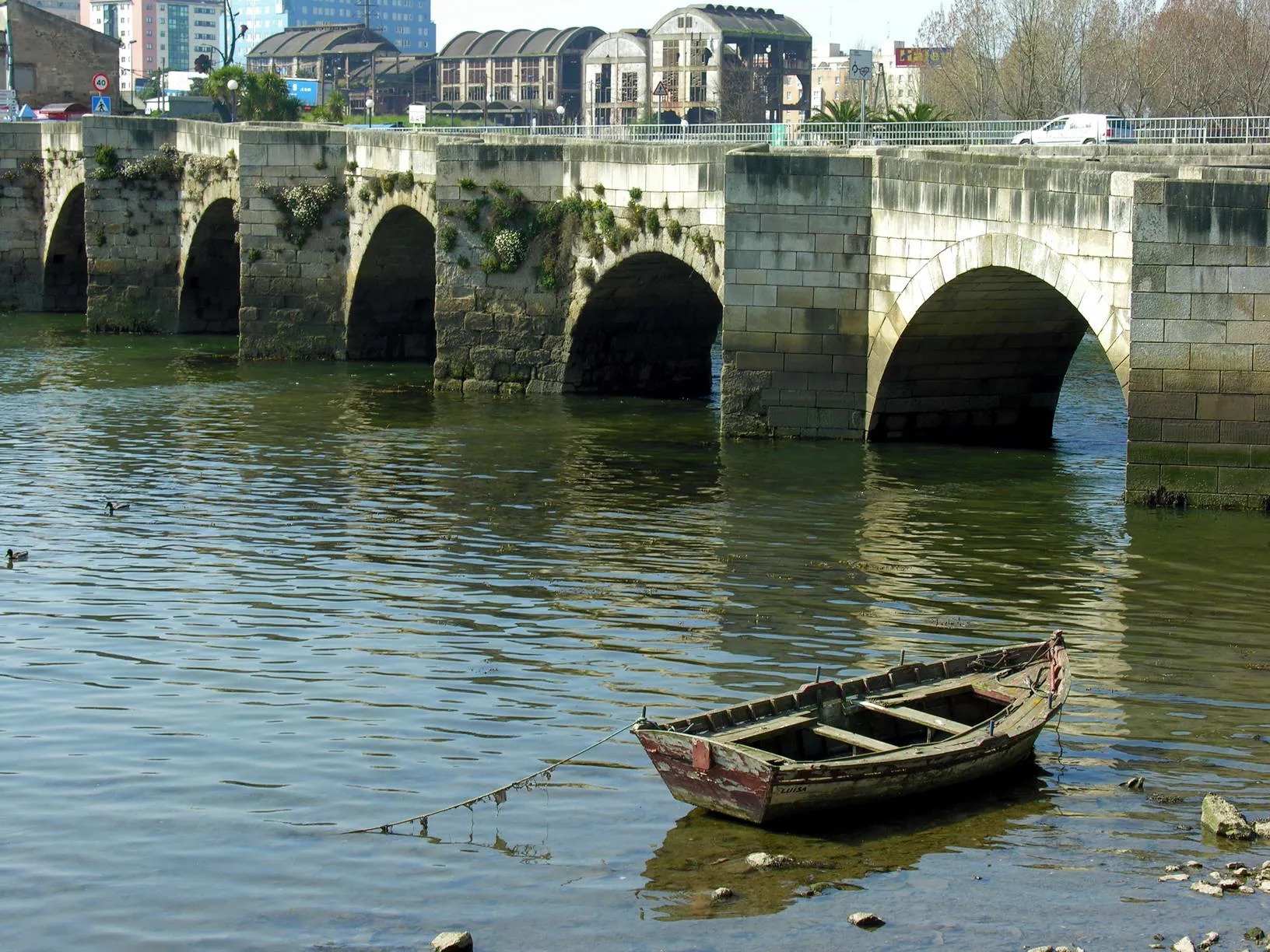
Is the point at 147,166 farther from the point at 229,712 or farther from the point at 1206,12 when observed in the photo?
the point at 229,712

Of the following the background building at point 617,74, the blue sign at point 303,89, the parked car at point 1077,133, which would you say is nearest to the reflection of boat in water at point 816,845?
the parked car at point 1077,133

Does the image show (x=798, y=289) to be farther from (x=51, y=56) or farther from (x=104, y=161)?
(x=51, y=56)

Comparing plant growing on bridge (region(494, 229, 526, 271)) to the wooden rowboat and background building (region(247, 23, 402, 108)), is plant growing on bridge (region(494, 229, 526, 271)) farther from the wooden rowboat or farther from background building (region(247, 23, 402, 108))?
background building (region(247, 23, 402, 108))

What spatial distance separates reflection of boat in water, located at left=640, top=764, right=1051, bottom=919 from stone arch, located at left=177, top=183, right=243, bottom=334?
37108mm

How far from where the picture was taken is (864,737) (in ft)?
42.3

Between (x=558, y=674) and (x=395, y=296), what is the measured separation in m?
27.0

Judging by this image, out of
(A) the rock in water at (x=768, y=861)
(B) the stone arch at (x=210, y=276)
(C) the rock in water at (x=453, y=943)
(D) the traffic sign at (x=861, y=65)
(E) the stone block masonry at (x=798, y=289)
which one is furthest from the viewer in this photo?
(B) the stone arch at (x=210, y=276)

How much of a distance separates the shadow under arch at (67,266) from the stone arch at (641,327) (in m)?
24.7

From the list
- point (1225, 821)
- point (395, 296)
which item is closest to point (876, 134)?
point (395, 296)

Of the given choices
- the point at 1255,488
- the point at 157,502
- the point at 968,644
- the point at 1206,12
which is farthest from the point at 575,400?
the point at 1206,12

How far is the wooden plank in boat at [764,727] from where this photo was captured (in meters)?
12.5

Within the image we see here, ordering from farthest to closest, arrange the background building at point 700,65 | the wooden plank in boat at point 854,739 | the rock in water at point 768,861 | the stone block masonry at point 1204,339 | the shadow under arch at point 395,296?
1. the background building at point 700,65
2. the shadow under arch at point 395,296
3. the stone block masonry at point 1204,339
4. the wooden plank in boat at point 854,739
5. the rock in water at point 768,861

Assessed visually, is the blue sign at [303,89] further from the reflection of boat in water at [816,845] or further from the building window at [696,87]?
the reflection of boat in water at [816,845]

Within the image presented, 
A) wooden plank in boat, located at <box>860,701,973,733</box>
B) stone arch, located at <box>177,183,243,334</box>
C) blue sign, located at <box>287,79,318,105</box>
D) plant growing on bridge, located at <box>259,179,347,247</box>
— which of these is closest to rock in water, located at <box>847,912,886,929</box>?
wooden plank in boat, located at <box>860,701,973,733</box>
